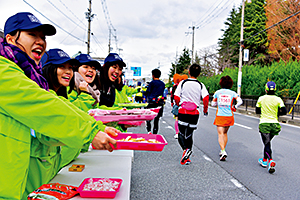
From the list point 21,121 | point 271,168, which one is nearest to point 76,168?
point 21,121

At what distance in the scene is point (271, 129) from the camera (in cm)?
542

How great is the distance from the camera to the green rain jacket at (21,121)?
4.39 ft

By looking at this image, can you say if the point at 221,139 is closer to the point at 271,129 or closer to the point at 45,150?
the point at 271,129

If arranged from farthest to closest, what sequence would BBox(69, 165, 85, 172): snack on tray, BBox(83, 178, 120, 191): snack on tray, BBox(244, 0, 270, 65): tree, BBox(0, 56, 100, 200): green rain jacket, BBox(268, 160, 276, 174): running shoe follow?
1. BBox(244, 0, 270, 65): tree
2. BBox(268, 160, 276, 174): running shoe
3. BBox(69, 165, 85, 172): snack on tray
4. BBox(83, 178, 120, 191): snack on tray
5. BBox(0, 56, 100, 200): green rain jacket

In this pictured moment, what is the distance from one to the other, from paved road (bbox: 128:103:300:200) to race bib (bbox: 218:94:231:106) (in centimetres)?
137

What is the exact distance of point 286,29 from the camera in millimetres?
27453

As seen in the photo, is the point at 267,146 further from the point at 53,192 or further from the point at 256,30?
the point at 256,30

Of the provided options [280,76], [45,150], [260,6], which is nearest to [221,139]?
[45,150]

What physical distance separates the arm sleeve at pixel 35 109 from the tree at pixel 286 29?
27442 millimetres

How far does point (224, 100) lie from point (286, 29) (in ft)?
86.4

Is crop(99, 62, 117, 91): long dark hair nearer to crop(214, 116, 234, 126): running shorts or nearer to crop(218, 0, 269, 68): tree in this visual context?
crop(214, 116, 234, 126): running shorts

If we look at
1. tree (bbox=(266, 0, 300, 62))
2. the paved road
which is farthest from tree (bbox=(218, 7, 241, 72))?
the paved road

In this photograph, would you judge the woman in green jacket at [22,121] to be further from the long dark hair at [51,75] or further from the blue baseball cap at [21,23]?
the long dark hair at [51,75]

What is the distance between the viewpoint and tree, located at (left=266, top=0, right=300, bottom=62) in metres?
25.9
